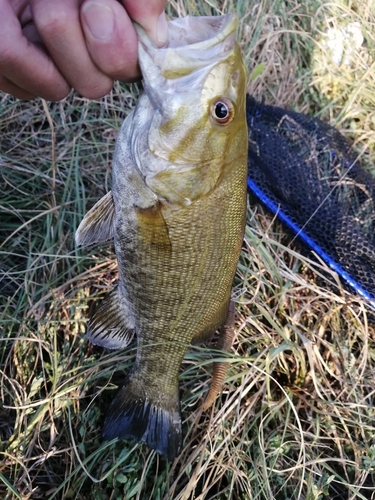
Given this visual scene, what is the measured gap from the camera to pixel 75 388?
2.38 metres

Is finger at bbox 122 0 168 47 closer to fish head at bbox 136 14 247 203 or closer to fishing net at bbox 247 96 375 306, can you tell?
fish head at bbox 136 14 247 203

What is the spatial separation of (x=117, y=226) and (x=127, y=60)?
613mm

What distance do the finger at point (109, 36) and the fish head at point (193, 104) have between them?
0.04 meters

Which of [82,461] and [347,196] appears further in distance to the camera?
[347,196]

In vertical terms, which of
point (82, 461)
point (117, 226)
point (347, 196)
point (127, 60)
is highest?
point (127, 60)

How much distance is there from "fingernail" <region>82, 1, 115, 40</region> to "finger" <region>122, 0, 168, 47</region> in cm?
7

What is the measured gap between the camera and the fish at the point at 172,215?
153 centimetres

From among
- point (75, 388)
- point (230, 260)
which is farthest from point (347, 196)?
point (75, 388)

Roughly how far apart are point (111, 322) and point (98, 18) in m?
1.19

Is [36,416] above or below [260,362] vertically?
below

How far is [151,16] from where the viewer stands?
1382 mm

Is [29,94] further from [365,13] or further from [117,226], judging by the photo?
[365,13]

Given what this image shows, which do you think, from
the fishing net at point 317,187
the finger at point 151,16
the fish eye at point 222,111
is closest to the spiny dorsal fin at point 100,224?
the fish eye at point 222,111

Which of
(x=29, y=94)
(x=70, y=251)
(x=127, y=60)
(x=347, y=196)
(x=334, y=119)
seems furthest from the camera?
(x=334, y=119)
